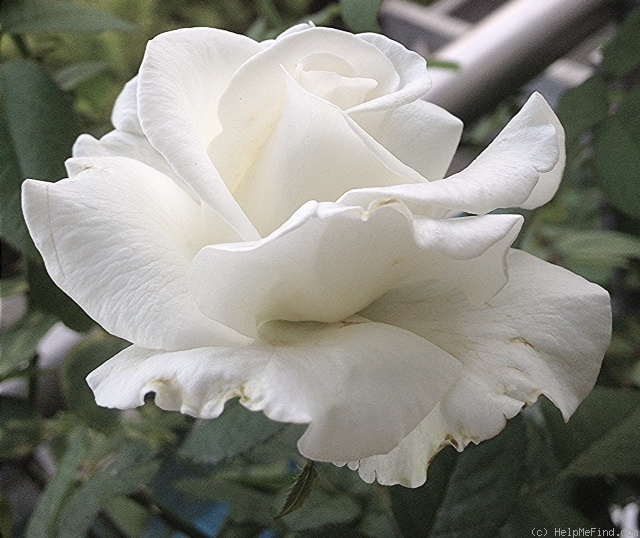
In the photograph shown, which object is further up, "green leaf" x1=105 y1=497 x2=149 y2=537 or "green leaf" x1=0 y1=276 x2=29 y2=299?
"green leaf" x1=0 y1=276 x2=29 y2=299

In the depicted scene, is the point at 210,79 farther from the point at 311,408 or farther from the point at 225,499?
the point at 225,499

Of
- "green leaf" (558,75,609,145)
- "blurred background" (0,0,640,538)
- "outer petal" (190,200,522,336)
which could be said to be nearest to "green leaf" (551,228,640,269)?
"blurred background" (0,0,640,538)

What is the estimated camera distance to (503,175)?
0.63 ft

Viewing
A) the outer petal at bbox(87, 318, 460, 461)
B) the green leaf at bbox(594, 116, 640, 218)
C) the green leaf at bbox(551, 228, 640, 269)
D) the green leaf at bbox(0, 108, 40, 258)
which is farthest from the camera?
the green leaf at bbox(551, 228, 640, 269)

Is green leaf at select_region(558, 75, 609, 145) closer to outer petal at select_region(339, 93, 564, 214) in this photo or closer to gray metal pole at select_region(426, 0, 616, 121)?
gray metal pole at select_region(426, 0, 616, 121)

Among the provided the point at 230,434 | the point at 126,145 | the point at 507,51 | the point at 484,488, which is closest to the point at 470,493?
the point at 484,488

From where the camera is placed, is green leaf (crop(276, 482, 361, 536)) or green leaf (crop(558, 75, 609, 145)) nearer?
green leaf (crop(276, 482, 361, 536))

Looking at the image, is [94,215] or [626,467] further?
[626,467]

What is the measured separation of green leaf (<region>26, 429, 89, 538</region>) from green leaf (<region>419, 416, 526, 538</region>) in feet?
0.59

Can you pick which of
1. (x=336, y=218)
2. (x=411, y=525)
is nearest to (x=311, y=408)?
(x=336, y=218)

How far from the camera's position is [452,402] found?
20cm

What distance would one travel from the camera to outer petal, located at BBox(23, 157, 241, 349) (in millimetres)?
199

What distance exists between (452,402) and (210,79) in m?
0.13

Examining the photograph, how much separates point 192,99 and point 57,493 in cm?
23
